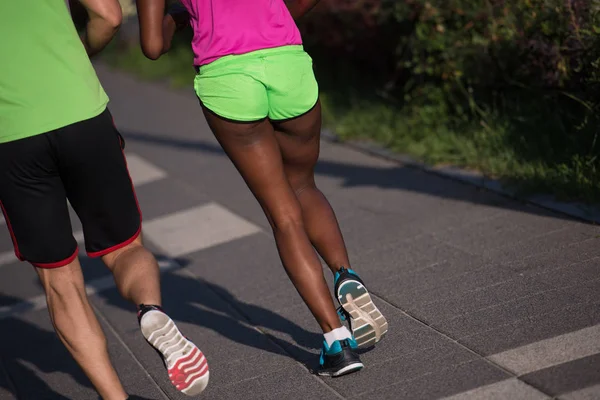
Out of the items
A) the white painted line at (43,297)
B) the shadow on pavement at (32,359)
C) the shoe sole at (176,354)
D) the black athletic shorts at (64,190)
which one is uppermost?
the black athletic shorts at (64,190)

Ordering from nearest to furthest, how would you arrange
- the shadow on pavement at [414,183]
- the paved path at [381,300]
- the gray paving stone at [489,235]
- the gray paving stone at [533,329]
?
the paved path at [381,300] < the gray paving stone at [533,329] < the gray paving stone at [489,235] < the shadow on pavement at [414,183]

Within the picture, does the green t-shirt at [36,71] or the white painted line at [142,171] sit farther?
the white painted line at [142,171]

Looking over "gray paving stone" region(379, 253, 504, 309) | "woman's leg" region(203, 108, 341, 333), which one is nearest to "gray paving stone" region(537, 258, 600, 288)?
"gray paving stone" region(379, 253, 504, 309)

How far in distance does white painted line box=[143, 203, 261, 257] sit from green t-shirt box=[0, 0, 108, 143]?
3.01 m

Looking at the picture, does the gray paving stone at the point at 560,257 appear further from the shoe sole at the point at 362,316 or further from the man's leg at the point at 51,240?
the man's leg at the point at 51,240

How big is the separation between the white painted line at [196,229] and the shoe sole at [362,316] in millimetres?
2647

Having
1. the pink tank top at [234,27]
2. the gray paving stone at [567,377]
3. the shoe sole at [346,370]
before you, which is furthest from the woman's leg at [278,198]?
the gray paving stone at [567,377]

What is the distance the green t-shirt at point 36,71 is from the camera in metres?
3.37

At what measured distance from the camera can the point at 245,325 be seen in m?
4.87

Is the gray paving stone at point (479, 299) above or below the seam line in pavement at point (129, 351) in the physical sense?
above

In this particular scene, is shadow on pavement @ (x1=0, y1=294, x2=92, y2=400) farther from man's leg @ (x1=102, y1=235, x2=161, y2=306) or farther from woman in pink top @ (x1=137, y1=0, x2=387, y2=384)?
woman in pink top @ (x1=137, y1=0, x2=387, y2=384)

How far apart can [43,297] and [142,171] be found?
123 inches

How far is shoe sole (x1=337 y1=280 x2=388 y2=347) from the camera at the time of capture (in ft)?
12.6

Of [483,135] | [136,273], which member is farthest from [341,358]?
[483,135]
